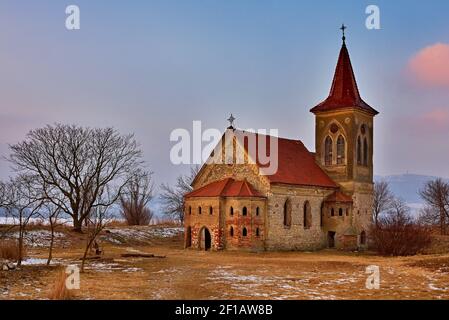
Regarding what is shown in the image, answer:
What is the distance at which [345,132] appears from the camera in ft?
155

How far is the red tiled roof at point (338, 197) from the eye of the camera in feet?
150

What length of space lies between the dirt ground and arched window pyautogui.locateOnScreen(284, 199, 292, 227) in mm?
10283

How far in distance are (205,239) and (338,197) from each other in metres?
12.0

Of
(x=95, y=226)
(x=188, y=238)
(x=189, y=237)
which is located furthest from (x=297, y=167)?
(x=95, y=226)

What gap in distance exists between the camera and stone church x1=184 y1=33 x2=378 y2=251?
41.5 meters

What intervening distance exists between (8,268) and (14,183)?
24.9 m

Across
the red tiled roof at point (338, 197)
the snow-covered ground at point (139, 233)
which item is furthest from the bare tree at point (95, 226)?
the red tiled roof at point (338, 197)

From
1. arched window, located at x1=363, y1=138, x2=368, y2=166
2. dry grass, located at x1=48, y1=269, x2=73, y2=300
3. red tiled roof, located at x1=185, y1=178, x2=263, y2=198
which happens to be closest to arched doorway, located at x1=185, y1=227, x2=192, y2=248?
red tiled roof, located at x1=185, y1=178, x2=263, y2=198

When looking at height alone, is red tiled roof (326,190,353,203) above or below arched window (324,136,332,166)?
below

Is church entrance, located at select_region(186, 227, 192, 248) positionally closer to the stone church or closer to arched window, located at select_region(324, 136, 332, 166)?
the stone church

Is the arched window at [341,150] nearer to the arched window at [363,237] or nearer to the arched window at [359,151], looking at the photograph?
the arched window at [359,151]

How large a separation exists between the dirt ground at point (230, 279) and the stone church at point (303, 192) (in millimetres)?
7972
